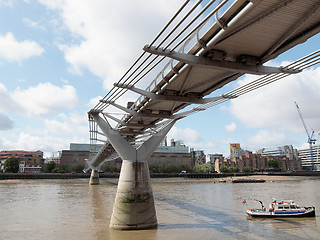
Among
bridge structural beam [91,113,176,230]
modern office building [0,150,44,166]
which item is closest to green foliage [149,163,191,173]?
modern office building [0,150,44,166]

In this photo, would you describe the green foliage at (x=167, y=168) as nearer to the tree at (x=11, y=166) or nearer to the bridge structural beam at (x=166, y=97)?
the tree at (x=11, y=166)

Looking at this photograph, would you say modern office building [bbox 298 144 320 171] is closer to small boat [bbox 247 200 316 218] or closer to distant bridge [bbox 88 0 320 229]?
small boat [bbox 247 200 316 218]

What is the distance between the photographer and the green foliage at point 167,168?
106m

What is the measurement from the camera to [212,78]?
11141mm

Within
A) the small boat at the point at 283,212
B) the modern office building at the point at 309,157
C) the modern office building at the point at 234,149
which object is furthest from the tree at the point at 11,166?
the modern office building at the point at 309,157

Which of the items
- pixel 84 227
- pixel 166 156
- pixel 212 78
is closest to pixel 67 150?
pixel 166 156

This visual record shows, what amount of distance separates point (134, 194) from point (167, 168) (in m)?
94.2

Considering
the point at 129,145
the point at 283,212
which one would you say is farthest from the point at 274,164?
the point at 129,145

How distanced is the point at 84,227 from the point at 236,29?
13.7 meters

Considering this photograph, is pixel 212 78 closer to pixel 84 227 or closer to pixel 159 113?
pixel 159 113

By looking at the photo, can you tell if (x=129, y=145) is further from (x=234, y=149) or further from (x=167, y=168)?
(x=234, y=149)

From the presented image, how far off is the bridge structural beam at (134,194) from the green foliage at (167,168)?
3546 inches

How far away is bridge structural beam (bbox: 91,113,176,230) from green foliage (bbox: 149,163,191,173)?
295ft

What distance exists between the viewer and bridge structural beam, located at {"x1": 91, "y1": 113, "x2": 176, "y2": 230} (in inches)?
575
